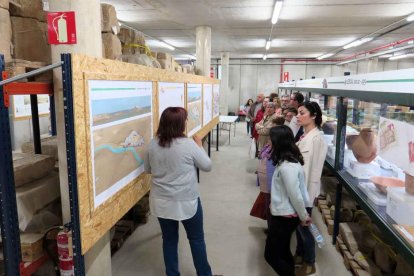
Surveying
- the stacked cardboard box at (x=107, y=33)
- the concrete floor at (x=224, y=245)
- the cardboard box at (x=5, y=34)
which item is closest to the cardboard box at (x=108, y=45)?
the stacked cardboard box at (x=107, y=33)

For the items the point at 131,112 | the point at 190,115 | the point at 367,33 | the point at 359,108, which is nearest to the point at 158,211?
the point at 131,112

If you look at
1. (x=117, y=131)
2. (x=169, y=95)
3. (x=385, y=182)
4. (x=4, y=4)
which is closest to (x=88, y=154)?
(x=117, y=131)

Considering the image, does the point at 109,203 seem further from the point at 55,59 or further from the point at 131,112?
the point at 55,59

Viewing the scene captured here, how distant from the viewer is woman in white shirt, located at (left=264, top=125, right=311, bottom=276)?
7.94ft

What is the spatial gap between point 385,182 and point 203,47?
21.5 feet

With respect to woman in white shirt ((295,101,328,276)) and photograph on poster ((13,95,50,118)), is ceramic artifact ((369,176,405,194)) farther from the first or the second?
photograph on poster ((13,95,50,118))

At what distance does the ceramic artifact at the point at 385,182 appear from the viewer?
2643mm

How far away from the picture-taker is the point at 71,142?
165cm

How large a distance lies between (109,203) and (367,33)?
9527 millimetres

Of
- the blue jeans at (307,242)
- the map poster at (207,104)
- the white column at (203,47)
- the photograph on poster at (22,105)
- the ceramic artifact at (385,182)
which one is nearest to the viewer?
the ceramic artifact at (385,182)

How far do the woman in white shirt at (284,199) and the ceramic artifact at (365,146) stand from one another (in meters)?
1.14

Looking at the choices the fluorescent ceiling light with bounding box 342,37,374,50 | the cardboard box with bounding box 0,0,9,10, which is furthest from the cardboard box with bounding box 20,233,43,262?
the fluorescent ceiling light with bounding box 342,37,374,50

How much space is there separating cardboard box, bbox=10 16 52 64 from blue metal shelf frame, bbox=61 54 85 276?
0.73m

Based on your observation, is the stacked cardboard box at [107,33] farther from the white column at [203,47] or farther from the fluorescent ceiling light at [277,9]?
the white column at [203,47]
